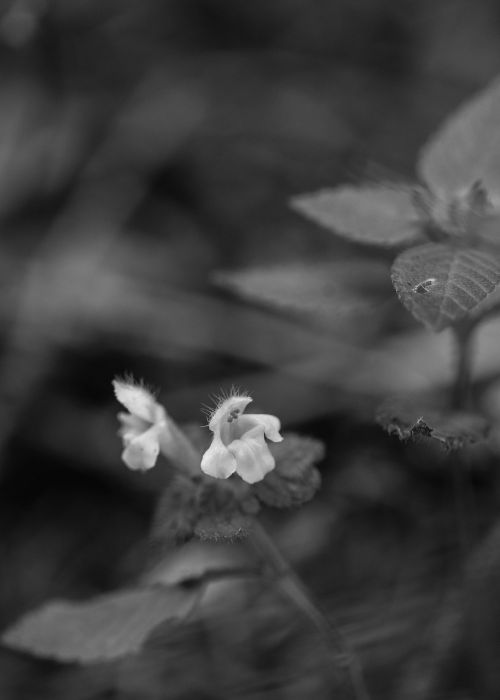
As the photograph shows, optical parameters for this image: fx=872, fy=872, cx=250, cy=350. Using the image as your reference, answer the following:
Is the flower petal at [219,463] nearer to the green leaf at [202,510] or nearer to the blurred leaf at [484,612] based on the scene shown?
the green leaf at [202,510]

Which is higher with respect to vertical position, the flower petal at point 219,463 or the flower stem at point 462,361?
the flower stem at point 462,361

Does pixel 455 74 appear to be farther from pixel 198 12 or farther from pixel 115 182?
pixel 115 182

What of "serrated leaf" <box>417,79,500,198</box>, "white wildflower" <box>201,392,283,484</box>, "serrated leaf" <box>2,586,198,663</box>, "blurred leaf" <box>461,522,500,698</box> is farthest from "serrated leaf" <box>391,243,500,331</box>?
"blurred leaf" <box>461,522,500,698</box>

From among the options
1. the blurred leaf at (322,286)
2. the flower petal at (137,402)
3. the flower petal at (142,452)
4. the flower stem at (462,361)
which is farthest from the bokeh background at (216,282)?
the flower petal at (142,452)

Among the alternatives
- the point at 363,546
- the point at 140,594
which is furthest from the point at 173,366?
the point at 140,594

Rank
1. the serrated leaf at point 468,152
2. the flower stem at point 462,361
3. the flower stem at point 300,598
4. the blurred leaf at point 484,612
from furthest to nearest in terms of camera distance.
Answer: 1. the blurred leaf at point 484,612
2. the serrated leaf at point 468,152
3. the flower stem at point 462,361
4. the flower stem at point 300,598

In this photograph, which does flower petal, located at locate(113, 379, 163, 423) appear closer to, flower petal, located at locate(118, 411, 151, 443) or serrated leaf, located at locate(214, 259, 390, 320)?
flower petal, located at locate(118, 411, 151, 443)

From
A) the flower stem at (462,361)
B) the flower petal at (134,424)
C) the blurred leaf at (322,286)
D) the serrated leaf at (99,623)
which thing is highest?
the blurred leaf at (322,286)
